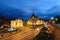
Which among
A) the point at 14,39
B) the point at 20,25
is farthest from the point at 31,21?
the point at 14,39

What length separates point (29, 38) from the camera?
2394 cm

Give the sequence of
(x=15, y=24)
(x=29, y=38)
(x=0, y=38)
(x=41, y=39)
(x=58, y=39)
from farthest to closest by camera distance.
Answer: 1. (x=15, y=24)
2. (x=58, y=39)
3. (x=29, y=38)
4. (x=0, y=38)
5. (x=41, y=39)

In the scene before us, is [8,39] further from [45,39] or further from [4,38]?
[45,39]

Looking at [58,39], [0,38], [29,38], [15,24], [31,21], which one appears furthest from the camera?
[31,21]

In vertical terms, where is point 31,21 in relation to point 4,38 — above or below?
above

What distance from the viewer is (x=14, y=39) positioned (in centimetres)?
2241

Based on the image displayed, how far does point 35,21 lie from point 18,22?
9062 mm

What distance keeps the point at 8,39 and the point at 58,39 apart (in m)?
9.43

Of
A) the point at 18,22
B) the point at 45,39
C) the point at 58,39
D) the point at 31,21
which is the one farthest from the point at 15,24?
the point at 45,39

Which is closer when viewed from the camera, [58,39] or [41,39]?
[41,39]

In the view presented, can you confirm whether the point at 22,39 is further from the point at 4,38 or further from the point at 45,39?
the point at 45,39

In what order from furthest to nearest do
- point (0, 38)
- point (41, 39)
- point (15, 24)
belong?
point (15, 24)
point (0, 38)
point (41, 39)

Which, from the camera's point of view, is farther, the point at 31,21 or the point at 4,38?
the point at 31,21

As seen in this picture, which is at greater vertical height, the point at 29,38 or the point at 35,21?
the point at 35,21
